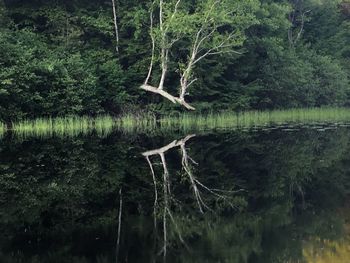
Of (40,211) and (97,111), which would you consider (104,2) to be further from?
(40,211)

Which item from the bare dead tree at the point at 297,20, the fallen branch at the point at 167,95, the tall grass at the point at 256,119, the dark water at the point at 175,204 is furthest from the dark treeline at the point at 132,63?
the dark water at the point at 175,204

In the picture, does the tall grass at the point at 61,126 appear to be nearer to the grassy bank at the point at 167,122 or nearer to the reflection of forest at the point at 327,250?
the grassy bank at the point at 167,122

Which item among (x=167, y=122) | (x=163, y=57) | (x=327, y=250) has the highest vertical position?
(x=163, y=57)

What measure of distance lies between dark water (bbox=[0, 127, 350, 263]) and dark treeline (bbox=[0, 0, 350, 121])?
31.7 ft

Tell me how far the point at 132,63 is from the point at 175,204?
24.0 meters

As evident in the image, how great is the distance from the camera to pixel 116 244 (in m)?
5.62

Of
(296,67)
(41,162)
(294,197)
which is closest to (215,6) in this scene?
(296,67)

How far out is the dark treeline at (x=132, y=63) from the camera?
23656 mm

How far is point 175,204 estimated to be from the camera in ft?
25.4

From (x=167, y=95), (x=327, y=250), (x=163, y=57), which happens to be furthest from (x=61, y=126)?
(x=327, y=250)

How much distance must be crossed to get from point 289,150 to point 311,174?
12.4 ft

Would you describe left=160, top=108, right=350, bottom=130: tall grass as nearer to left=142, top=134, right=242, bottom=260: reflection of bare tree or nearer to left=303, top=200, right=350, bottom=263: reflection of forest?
left=142, top=134, right=242, bottom=260: reflection of bare tree

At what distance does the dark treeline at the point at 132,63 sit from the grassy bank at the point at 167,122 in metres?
1.00

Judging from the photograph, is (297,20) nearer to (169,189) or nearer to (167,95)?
(167,95)
